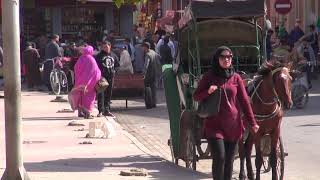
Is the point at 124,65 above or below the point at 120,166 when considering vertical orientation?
→ above

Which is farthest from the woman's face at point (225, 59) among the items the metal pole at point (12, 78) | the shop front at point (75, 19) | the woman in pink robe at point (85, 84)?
the shop front at point (75, 19)

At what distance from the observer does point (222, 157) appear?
8.69 m

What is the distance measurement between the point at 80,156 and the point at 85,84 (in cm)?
617

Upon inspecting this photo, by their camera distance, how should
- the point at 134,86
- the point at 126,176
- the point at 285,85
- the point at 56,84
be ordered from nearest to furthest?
1. the point at 285,85
2. the point at 126,176
3. the point at 134,86
4. the point at 56,84

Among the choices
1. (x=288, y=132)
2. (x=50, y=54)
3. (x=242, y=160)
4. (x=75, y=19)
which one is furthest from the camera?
(x=75, y=19)

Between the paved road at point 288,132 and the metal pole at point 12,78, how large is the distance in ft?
11.1

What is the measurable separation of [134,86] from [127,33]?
17108mm

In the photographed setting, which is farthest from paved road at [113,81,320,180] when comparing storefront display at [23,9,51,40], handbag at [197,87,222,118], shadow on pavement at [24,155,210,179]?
storefront display at [23,9,51,40]

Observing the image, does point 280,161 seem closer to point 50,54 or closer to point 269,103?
point 269,103

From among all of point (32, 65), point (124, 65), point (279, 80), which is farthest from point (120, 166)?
point (32, 65)

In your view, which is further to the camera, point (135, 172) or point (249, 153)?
point (135, 172)

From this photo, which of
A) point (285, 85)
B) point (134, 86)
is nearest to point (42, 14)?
point (134, 86)

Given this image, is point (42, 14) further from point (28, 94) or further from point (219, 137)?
point (219, 137)

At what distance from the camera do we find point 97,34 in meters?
38.8
